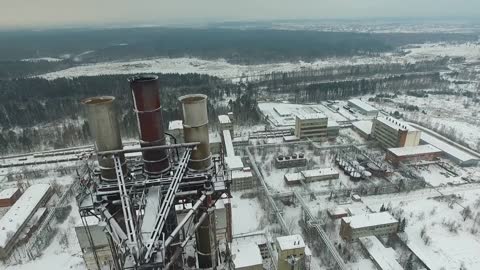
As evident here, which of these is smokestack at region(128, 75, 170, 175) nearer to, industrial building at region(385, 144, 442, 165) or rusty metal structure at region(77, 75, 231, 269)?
rusty metal structure at region(77, 75, 231, 269)

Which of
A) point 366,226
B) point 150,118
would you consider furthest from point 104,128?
point 366,226

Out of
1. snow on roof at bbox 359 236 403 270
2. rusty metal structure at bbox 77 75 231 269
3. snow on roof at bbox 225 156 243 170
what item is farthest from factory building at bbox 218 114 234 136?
rusty metal structure at bbox 77 75 231 269

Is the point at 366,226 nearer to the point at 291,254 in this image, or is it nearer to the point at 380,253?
the point at 380,253

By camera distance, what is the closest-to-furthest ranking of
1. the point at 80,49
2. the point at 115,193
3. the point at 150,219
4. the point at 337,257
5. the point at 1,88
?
the point at 150,219 < the point at 115,193 < the point at 337,257 < the point at 1,88 < the point at 80,49

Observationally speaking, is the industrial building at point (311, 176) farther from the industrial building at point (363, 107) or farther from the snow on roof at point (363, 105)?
the snow on roof at point (363, 105)

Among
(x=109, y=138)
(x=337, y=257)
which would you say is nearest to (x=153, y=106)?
(x=109, y=138)

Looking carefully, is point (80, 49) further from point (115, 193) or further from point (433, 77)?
point (115, 193)

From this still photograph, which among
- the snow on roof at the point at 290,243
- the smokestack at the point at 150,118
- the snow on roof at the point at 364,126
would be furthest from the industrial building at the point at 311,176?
the smokestack at the point at 150,118
